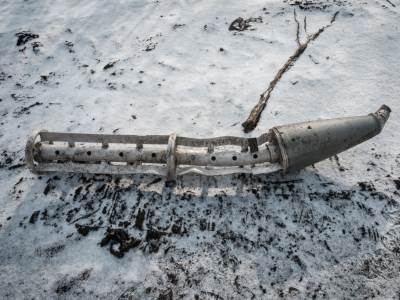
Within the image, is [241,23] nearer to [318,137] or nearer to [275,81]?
[275,81]

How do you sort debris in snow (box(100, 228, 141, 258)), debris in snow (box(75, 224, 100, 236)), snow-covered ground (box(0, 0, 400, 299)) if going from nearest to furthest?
1. snow-covered ground (box(0, 0, 400, 299))
2. debris in snow (box(100, 228, 141, 258))
3. debris in snow (box(75, 224, 100, 236))

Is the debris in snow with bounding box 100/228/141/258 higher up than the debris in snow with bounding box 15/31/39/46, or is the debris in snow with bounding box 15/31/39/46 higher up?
the debris in snow with bounding box 15/31/39/46

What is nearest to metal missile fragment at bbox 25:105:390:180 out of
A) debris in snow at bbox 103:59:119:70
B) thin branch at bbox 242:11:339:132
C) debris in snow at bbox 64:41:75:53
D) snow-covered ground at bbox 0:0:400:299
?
snow-covered ground at bbox 0:0:400:299

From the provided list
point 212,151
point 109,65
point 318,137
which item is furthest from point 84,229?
point 109,65

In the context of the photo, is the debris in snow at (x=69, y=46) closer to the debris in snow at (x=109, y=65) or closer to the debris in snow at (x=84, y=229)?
the debris in snow at (x=109, y=65)

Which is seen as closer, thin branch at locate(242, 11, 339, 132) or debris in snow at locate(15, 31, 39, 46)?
thin branch at locate(242, 11, 339, 132)

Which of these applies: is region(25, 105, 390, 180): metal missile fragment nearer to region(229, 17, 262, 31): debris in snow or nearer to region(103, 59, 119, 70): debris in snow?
region(103, 59, 119, 70): debris in snow

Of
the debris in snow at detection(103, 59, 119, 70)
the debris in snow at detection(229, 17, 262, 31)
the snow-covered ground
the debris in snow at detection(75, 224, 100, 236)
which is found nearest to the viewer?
the snow-covered ground

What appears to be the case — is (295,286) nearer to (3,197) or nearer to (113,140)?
(113,140)
